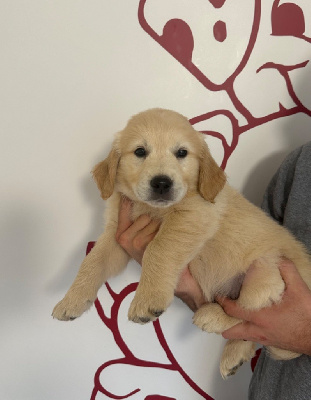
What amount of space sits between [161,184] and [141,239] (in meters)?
0.32

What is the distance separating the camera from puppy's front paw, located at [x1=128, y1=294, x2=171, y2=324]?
1.36m

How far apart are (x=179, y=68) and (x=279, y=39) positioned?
0.63 m

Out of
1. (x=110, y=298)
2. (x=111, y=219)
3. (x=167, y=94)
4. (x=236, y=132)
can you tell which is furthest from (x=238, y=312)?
(x=167, y=94)

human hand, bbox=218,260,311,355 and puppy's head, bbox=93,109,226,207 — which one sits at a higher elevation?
puppy's head, bbox=93,109,226,207

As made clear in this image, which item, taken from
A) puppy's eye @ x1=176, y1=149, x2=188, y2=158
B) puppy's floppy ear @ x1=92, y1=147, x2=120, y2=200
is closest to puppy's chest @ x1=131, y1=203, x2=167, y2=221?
puppy's floppy ear @ x1=92, y1=147, x2=120, y2=200

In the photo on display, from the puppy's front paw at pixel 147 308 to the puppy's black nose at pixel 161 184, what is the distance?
0.42 metres

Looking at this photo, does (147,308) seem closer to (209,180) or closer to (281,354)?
(209,180)

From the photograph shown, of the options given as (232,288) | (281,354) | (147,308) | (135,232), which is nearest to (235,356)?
(281,354)

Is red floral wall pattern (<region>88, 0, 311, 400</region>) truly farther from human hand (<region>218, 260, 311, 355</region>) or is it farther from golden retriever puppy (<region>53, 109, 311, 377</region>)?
human hand (<region>218, 260, 311, 355</region>)

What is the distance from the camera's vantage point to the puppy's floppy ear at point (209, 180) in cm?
160

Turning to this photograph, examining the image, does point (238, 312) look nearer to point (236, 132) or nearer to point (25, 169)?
point (236, 132)

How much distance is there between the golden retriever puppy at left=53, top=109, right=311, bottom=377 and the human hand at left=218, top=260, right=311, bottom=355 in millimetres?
35

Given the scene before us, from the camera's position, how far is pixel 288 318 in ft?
4.98

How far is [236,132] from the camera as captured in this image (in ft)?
7.13
